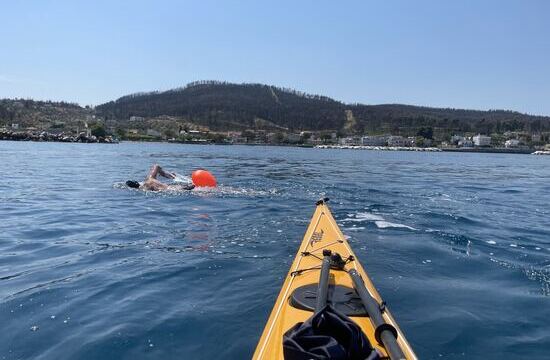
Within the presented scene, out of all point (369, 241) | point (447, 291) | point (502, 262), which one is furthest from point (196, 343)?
point (502, 262)

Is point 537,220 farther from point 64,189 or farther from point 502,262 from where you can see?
point 64,189

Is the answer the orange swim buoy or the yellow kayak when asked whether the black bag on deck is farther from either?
the orange swim buoy

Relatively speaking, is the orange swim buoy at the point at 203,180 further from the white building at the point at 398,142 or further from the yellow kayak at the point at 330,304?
the white building at the point at 398,142

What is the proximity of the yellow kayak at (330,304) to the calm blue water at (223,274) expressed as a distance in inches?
33.6

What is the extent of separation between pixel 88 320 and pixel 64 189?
15752 millimetres

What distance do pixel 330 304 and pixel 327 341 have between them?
1146 mm

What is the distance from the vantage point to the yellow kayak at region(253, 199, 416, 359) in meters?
3.88

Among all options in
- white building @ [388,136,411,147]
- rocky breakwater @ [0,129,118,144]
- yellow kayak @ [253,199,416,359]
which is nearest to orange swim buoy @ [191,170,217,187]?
yellow kayak @ [253,199,416,359]

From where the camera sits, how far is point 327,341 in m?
3.41

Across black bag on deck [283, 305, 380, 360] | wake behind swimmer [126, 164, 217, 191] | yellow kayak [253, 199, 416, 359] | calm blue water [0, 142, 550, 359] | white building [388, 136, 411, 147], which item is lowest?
calm blue water [0, 142, 550, 359]

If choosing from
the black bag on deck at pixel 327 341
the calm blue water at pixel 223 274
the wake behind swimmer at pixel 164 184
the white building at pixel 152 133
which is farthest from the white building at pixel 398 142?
the black bag on deck at pixel 327 341

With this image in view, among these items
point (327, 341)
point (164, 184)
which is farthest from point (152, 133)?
point (327, 341)

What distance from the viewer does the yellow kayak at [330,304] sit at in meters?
3.88

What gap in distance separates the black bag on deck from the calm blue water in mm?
1872
